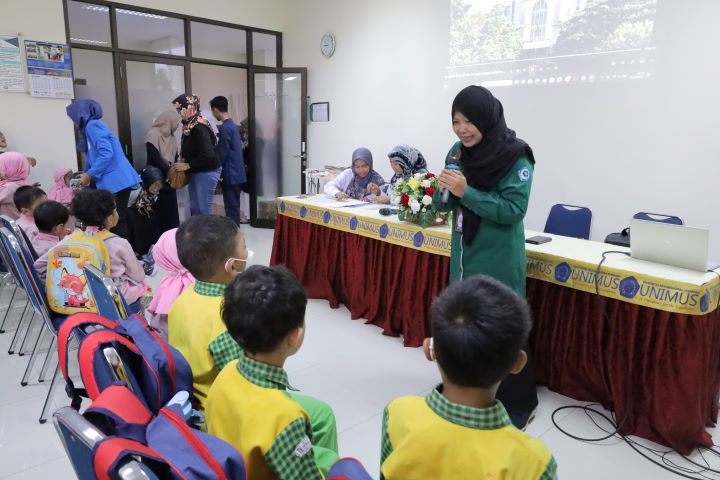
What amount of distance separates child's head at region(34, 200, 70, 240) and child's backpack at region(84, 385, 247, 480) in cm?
243

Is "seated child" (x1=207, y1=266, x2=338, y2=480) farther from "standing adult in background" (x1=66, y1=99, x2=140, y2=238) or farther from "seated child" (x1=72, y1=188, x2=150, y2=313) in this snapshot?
"standing adult in background" (x1=66, y1=99, x2=140, y2=238)

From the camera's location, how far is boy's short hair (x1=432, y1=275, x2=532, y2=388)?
90cm

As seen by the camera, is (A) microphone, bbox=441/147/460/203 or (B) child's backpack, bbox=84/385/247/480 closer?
(B) child's backpack, bbox=84/385/247/480

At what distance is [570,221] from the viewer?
10.9 feet

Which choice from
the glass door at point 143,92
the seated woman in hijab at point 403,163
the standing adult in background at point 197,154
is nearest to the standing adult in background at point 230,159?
the standing adult in background at point 197,154

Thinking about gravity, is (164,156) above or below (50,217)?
above

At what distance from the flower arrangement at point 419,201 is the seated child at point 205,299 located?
1.44m

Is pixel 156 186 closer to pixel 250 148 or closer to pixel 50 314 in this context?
pixel 250 148

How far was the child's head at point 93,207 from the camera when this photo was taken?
2295 mm

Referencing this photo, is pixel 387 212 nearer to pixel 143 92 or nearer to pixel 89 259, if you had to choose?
pixel 89 259

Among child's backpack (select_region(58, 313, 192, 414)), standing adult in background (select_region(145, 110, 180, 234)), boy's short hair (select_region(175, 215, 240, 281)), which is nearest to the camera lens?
child's backpack (select_region(58, 313, 192, 414))

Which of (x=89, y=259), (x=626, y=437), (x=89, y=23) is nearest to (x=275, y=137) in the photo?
(x=89, y=23)

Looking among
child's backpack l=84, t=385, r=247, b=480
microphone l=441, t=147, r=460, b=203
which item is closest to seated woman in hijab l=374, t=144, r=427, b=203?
microphone l=441, t=147, r=460, b=203

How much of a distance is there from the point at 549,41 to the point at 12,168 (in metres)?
4.33
